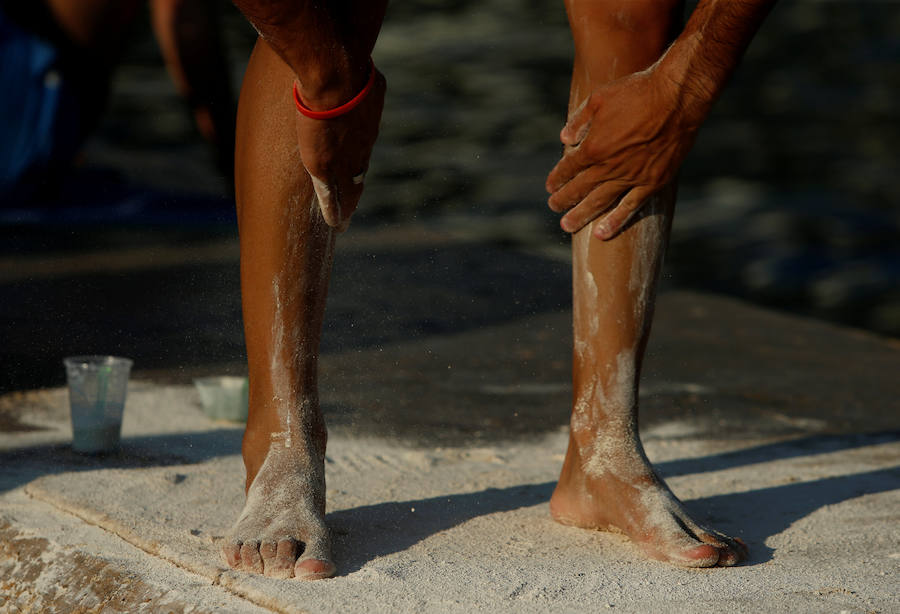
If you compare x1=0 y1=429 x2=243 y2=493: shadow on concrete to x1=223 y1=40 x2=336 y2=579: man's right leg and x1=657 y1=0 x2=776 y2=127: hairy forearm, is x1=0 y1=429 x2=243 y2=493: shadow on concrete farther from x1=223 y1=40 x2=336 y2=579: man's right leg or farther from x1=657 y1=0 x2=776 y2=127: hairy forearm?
x1=657 y1=0 x2=776 y2=127: hairy forearm

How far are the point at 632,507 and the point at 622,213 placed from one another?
18.5 inches

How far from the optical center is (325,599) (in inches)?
62.9

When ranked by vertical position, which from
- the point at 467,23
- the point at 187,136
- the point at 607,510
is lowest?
the point at 467,23

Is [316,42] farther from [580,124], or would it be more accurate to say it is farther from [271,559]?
[271,559]

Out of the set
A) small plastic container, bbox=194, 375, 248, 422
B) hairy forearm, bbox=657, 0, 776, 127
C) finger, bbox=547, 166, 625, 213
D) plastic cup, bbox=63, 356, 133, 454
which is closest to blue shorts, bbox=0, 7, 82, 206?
small plastic container, bbox=194, 375, 248, 422

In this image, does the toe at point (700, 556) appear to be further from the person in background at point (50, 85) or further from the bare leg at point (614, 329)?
the person in background at point (50, 85)

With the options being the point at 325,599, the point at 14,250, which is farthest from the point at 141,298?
the point at 325,599

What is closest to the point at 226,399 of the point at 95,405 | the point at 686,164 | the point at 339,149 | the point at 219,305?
the point at 219,305

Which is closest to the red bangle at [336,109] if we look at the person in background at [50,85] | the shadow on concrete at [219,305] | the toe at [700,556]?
the toe at [700,556]

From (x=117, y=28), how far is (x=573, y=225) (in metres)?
3.54

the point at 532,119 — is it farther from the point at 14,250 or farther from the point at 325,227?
the point at 325,227

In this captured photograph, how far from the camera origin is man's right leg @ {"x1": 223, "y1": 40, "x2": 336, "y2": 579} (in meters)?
1.81

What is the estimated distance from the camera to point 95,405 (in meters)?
2.27

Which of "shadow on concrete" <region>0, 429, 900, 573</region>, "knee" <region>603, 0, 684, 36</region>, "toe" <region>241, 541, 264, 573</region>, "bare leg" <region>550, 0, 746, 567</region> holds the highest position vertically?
"knee" <region>603, 0, 684, 36</region>
